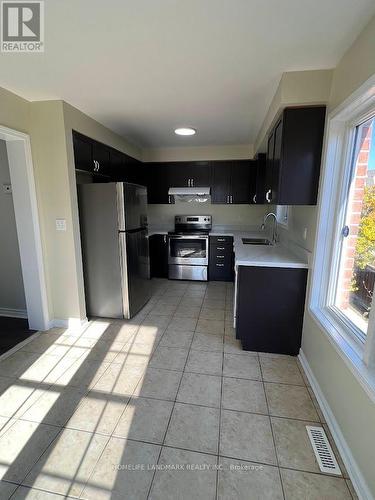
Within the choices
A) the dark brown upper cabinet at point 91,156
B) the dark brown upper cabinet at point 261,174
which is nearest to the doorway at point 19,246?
the dark brown upper cabinet at point 91,156

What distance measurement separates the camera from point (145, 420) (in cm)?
158

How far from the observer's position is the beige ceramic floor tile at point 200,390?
68.7 inches

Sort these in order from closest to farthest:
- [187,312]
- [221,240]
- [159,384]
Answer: [159,384], [187,312], [221,240]

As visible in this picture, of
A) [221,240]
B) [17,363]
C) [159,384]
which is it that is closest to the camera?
[159,384]

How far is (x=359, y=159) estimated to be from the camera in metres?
1.63

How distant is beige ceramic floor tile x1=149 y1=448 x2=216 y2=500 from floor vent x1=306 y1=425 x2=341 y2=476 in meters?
0.59

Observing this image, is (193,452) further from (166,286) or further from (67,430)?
(166,286)

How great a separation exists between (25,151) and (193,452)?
2.83 m

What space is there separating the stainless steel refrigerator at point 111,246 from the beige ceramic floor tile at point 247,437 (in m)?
1.72

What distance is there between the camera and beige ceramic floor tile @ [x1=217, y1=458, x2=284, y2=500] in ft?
3.86

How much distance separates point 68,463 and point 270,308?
71.3 inches

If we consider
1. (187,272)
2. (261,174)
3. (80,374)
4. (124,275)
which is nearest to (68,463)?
(80,374)

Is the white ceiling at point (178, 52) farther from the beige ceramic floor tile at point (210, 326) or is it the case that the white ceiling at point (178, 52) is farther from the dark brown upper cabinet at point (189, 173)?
the beige ceramic floor tile at point (210, 326)

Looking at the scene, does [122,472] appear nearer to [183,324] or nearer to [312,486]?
[312,486]
